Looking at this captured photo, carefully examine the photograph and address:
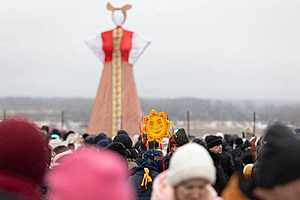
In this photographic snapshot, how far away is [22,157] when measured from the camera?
3264 mm

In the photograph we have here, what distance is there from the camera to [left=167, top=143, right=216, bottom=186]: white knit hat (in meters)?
3.77

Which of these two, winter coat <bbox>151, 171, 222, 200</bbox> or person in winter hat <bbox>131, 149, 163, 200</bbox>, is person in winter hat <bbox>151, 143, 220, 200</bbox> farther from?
person in winter hat <bbox>131, 149, 163, 200</bbox>

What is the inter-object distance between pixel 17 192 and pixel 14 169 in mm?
139

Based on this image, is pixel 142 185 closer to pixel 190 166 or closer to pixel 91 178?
pixel 190 166

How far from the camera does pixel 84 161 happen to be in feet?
9.41

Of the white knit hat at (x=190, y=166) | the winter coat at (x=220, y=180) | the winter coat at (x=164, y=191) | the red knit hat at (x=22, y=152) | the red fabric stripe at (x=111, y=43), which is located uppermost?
the red fabric stripe at (x=111, y=43)

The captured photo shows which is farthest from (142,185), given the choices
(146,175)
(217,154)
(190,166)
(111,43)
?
(111,43)

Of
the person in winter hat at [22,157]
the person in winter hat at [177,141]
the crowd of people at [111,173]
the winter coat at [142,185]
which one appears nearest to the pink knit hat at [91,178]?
the crowd of people at [111,173]

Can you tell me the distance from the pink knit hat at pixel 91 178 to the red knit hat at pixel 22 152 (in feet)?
1.26

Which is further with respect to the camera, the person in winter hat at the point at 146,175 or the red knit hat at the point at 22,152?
the person in winter hat at the point at 146,175

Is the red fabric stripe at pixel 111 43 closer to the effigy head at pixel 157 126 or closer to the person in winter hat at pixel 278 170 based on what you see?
the effigy head at pixel 157 126

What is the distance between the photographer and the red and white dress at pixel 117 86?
68.2 feet

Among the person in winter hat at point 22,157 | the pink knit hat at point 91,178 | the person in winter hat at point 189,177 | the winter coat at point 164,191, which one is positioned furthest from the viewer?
the winter coat at point 164,191

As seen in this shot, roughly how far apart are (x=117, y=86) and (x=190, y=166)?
57.1 feet
